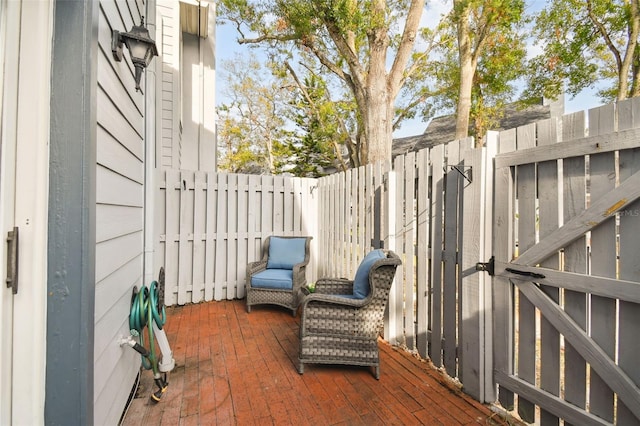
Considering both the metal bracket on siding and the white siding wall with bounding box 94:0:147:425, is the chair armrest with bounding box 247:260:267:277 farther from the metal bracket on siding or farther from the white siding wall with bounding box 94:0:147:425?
the metal bracket on siding

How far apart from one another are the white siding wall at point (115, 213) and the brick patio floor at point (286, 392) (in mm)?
376

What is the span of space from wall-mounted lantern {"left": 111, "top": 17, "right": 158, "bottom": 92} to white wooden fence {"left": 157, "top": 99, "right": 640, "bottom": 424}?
223 cm

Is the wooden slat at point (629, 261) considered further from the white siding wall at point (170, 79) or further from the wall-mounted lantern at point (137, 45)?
the white siding wall at point (170, 79)

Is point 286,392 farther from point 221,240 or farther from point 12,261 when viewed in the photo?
point 221,240

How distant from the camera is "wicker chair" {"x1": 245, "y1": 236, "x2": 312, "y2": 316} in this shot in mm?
3748

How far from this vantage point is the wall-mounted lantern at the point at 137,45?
159 cm

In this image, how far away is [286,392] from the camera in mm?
2150

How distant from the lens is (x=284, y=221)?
4824mm

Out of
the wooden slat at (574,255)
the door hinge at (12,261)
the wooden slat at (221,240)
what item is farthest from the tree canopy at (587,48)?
the door hinge at (12,261)

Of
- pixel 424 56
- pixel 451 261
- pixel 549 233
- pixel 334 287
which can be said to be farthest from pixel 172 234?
pixel 424 56

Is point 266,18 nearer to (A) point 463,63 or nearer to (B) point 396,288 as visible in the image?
(A) point 463,63

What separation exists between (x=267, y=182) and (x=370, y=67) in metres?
3.08

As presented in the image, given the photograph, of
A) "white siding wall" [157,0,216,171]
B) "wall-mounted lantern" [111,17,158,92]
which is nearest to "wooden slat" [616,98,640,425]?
"wall-mounted lantern" [111,17,158,92]

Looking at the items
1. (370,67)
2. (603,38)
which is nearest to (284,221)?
(370,67)
